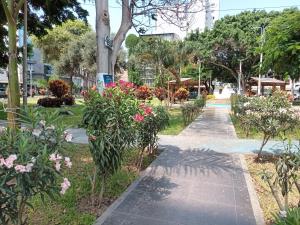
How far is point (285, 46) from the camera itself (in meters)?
10.2

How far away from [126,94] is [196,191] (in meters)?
1.92

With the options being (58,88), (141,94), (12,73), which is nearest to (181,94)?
(58,88)

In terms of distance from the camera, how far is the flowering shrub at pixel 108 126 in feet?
15.4

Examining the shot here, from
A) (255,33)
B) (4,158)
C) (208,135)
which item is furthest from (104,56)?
(255,33)

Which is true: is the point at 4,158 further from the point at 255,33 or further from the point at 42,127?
the point at 255,33

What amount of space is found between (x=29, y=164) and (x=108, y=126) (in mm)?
2225

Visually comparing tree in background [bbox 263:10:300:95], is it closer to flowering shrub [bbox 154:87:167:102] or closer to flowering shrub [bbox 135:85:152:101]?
flowering shrub [bbox 135:85:152:101]

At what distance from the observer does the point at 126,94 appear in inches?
205

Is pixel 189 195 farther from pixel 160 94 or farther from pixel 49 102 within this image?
pixel 160 94

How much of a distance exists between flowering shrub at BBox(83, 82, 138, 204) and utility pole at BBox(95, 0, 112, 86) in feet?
4.39

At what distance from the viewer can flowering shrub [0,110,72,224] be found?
8.77 ft

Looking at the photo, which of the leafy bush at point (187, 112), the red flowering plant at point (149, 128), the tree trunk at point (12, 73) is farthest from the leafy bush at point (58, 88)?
the tree trunk at point (12, 73)

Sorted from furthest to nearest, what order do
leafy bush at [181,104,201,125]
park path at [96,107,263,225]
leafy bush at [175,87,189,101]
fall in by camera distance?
1. leafy bush at [175,87,189,101]
2. leafy bush at [181,104,201,125]
3. park path at [96,107,263,225]

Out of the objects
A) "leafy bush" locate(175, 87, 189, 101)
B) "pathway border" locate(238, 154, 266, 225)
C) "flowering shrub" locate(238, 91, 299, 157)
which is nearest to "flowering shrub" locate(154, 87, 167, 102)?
"leafy bush" locate(175, 87, 189, 101)
